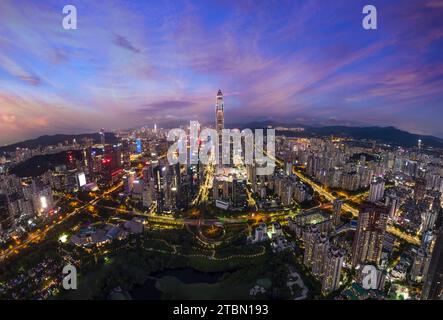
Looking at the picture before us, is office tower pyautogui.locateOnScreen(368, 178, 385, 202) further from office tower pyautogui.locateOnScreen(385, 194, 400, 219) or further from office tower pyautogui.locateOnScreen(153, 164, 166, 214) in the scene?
office tower pyautogui.locateOnScreen(153, 164, 166, 214)

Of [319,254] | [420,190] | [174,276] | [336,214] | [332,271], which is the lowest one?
[174,276]

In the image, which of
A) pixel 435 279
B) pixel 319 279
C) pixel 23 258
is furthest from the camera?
pixel 23 258

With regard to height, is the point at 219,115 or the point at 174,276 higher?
the point at 219,115

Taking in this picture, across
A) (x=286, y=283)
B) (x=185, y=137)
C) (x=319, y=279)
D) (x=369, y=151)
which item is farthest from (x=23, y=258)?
(x=369, y=151)

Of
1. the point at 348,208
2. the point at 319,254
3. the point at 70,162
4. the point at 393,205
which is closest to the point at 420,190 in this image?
the point at 393,205

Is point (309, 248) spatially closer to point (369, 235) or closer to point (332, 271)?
point (332, 271)

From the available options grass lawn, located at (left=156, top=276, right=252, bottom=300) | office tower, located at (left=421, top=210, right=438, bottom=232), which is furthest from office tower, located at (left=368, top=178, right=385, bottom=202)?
grass lawn, located at (left=156, top=276, right=252, bottom=300)

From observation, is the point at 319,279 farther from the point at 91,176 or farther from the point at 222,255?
the point at 91,176
